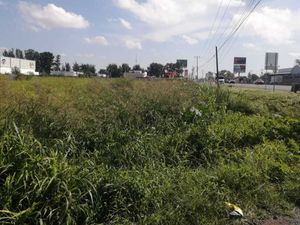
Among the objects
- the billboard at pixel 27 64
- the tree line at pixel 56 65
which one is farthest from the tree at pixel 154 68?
the billboard at pixel 27 64

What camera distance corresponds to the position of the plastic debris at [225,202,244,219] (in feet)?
18.6

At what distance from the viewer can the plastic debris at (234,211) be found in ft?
18.6

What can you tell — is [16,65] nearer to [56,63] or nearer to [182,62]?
[56,63]

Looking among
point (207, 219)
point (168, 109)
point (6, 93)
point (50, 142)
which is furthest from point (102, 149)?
point (168, 109)

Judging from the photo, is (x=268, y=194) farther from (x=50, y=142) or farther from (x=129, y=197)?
(x=50, y=142)

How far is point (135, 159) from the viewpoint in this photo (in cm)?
756

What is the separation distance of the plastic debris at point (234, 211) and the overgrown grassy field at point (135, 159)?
0.38ft

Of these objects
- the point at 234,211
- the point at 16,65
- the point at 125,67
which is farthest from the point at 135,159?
the point at 16,65

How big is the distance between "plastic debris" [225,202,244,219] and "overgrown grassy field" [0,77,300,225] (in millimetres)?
117

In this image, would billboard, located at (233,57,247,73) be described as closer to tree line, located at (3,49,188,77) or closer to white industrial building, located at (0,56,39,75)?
tree line, located at (3,49,188,77)

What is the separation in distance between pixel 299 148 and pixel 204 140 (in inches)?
94.6

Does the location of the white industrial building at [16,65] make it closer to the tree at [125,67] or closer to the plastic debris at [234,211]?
the tree at [125,67]

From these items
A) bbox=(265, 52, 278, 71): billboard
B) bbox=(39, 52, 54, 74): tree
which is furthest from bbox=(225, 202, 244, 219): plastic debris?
bbox=(39, 52, 54, 74): tree

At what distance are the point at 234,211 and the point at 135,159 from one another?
238 centimetres
